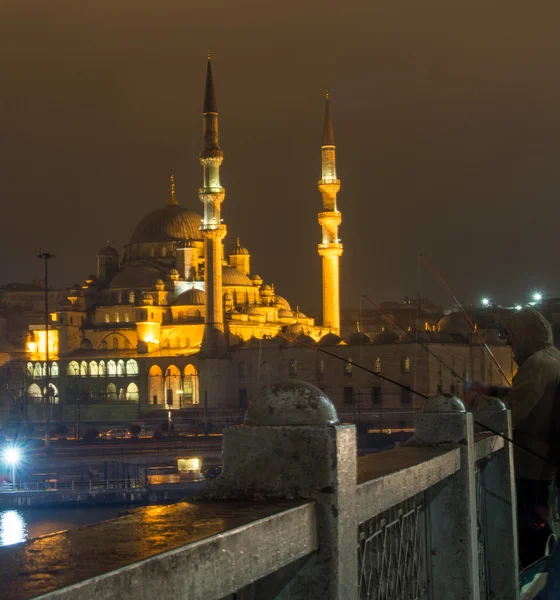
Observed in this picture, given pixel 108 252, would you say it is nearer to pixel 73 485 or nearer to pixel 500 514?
pixel 73 485

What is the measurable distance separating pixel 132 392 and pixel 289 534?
59265mm

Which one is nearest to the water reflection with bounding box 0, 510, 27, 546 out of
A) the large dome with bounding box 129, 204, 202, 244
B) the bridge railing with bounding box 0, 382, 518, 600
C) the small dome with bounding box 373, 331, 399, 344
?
the small dome with bounding box 373, 331, 399, 344

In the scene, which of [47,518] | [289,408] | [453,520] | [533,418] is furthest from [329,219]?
[289,408]

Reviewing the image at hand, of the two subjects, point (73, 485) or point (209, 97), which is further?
point (209, 97)

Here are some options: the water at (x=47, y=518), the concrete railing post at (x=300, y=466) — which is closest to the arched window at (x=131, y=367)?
the water at (x=47, y=518)

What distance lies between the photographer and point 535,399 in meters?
5.95

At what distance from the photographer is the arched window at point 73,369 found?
208 ft

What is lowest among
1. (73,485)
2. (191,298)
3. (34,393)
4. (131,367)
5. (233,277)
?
(73,485)

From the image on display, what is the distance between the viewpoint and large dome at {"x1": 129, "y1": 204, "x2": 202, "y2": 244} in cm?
7256

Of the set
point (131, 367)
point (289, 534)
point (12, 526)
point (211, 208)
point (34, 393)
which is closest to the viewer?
point (289, 534)

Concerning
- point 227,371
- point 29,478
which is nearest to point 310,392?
point 29,478

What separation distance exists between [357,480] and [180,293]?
207 feet

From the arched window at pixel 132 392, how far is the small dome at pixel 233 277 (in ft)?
29.6

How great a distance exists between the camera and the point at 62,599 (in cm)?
164
